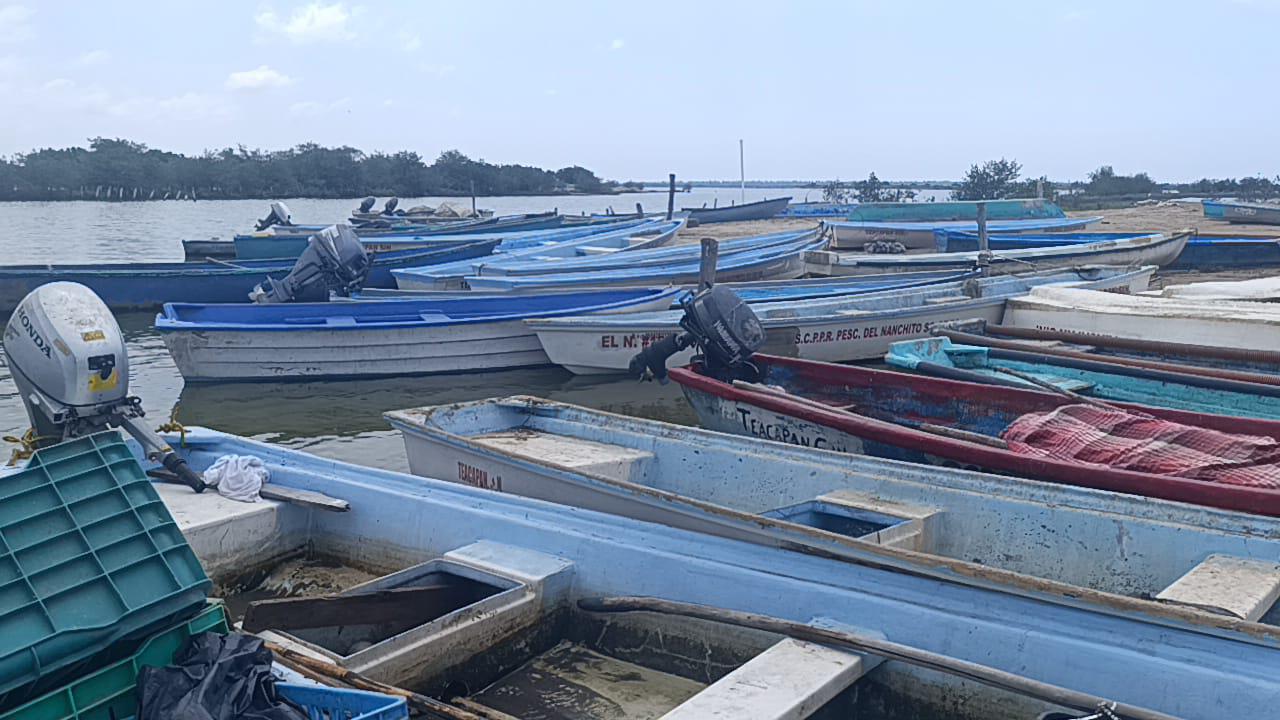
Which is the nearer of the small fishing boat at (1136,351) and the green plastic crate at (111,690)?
the green plastic crate at (111,690)

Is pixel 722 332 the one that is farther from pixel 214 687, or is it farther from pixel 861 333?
pixel 214 687

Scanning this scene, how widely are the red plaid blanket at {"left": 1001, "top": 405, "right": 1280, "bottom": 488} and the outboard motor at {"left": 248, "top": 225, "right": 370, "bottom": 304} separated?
9274mm

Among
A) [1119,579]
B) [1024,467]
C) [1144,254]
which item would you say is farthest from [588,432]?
[1144,254]

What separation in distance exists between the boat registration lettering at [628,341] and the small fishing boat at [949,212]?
58.1 feet

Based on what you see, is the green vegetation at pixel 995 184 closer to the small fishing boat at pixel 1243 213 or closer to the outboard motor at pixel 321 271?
the small fishing boat at pixel 1243 213

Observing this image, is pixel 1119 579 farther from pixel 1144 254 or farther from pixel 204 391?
pixel 1144 254

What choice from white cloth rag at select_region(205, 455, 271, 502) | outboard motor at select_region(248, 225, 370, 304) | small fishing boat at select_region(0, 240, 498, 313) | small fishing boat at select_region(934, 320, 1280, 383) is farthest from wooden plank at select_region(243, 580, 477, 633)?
small fishing boat at select_region(0, 240, 498, 313)

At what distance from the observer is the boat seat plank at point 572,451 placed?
527cm

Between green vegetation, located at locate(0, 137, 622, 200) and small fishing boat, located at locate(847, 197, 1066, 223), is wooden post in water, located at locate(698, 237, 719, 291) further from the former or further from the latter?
green vegetation, located at locate(0, 137, 622, 200)

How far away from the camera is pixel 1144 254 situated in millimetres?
17250

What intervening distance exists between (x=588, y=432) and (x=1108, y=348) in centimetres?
523

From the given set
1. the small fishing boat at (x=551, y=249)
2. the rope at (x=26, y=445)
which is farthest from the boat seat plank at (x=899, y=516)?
the small fishing boat at (x=551, y=249)

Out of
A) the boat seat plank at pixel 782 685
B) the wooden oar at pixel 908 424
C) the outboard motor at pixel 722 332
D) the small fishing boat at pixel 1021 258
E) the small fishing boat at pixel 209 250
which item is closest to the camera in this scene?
the boat seat plank at pixel 782 685

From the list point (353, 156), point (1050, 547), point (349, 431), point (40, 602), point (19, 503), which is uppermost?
point (353, 156)
